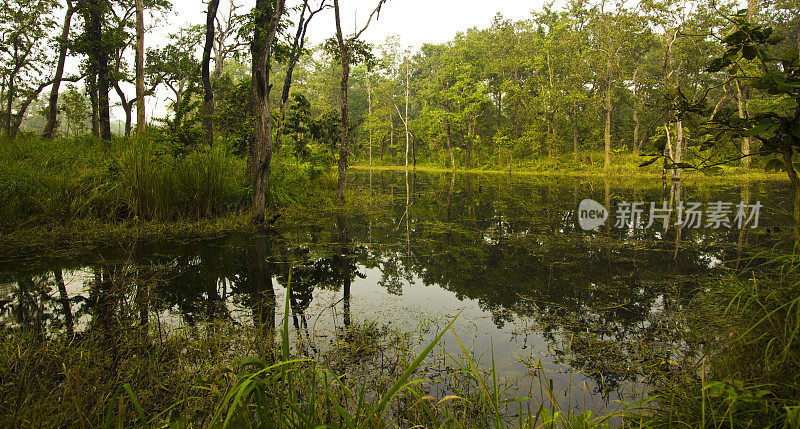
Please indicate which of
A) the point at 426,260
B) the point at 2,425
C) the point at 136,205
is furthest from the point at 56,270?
the point at 426,260

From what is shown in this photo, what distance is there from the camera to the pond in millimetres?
2895

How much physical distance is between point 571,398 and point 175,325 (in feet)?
10.1

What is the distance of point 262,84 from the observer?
284 inches

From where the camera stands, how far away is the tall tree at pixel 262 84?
281 inches

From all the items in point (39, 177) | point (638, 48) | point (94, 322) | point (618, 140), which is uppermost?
point (638, 48)

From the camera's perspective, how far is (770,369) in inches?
60.6

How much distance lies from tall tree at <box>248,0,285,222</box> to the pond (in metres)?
1.01

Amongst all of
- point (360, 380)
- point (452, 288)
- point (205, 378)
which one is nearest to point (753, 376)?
point (360, 380)

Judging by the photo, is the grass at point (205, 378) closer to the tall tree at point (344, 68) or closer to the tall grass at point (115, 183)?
the tall grass at point (115, 183)

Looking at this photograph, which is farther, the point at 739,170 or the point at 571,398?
the point at 739,170

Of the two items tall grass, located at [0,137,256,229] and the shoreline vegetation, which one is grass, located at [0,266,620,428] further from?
tall grass, located at [0,137,256,229]

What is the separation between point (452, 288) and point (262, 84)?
215 inches

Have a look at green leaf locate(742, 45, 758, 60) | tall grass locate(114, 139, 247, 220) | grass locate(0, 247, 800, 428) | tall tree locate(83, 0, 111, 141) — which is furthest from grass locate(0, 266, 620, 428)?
tall tree locate(83, 0, 111, 141)

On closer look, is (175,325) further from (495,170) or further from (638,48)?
(638,48)
